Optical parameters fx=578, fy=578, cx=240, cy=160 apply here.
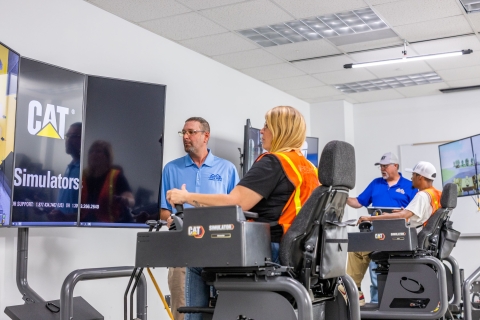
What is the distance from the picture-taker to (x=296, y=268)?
2514 millimetres

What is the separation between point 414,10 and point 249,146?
89.7 inches

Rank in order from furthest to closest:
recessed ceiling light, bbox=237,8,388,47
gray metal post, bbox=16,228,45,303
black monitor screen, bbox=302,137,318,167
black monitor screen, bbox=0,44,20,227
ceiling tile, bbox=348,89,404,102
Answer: ceiling tile, bbox=348,89,404,102 < black monitor screen, bbox=302,137,318,167 < recessed ceiling light, bbox=237,8,388,47 < gray metal post, bbox=16,228,45,303 < black monitor screen, bbox=0,44,20,227

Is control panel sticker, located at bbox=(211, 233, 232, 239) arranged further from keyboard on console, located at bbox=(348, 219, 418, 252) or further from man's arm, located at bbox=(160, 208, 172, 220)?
keyboard on console, located at bbox=(348, 219, 418, 252)

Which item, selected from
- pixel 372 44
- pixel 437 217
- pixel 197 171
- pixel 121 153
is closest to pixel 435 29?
pixel 372 44

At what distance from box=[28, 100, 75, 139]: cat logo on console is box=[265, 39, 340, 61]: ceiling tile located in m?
3.24

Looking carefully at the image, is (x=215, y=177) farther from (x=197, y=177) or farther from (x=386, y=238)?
(x=386, y=238)

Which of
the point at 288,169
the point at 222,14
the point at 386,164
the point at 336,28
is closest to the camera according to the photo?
the point at 288,169

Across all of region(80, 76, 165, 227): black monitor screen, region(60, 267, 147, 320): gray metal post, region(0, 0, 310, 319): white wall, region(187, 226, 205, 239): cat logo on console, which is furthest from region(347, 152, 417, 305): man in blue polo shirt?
region(187, 226, 205, 239): cat logo on console

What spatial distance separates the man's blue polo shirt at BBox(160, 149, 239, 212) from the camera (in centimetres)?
449

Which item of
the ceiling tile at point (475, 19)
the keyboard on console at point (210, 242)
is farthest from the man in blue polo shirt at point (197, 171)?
the ceiling tile at point (475, 19)

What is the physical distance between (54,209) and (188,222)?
1.58 meters

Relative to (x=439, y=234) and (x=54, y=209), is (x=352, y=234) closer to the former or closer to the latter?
(x=439, y=234)

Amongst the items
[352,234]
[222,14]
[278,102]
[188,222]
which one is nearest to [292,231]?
[188,222]

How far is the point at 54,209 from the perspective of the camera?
12.2ft
